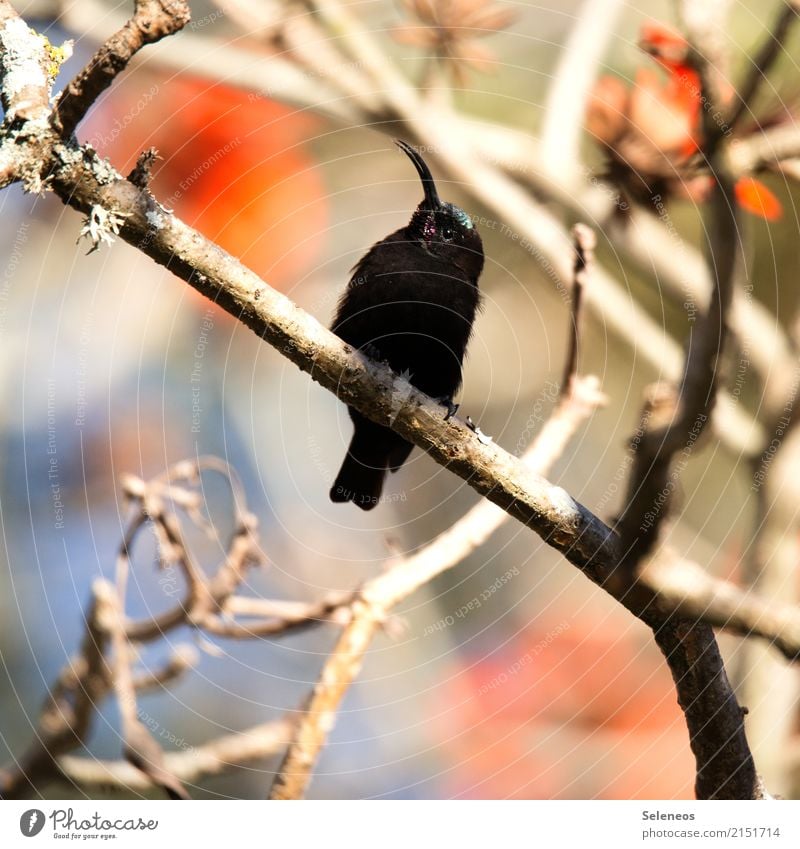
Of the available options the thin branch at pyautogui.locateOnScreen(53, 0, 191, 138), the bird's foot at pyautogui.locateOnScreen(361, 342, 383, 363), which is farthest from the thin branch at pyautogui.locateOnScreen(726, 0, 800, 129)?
the thin branch at pyautogui.locateOnScreen(53, 0, 191, 138)

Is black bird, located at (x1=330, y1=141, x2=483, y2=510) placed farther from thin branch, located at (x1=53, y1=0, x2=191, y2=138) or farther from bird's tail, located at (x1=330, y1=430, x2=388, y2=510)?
thin branch, located at (x1=53, y1=0, x2=191, y2=138)

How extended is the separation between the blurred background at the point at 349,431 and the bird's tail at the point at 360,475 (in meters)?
0.05

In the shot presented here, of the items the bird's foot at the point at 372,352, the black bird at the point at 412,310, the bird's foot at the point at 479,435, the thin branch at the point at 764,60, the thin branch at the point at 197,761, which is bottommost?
the thin branch at the point at 197,761

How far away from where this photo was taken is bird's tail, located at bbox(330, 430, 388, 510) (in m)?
2.92

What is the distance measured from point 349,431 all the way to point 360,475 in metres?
0.16

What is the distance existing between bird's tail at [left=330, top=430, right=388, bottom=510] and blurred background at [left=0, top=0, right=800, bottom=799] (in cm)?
5

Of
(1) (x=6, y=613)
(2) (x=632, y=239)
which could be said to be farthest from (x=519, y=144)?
(1) (x=6, y=613)

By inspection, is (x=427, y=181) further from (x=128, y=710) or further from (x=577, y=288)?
(x=128, y=710)

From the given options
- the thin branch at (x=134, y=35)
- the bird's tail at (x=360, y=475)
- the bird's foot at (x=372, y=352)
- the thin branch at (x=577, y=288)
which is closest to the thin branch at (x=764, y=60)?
the thin branch at (x=577, y=288)

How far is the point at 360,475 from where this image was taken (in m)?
2.95

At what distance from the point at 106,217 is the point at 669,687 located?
2.10 metres

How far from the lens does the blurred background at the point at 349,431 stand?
102 inches

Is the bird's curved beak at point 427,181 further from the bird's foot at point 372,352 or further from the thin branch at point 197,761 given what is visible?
the thin branch at point 197,761

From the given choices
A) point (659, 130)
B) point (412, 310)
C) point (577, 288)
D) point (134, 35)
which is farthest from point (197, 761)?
point (659, 130)
